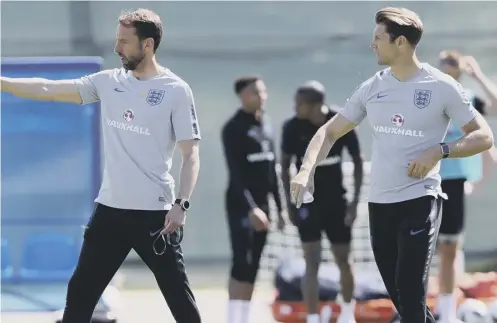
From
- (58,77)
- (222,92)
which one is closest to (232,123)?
(58,77)

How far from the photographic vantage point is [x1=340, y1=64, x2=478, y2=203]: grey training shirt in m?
5.54

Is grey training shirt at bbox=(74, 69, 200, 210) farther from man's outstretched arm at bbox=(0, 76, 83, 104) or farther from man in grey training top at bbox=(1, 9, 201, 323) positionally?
man's outstretched arm at bbox=(0, 76, 83, 104)

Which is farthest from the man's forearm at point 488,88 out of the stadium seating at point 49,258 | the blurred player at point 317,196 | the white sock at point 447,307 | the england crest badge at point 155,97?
the stadium seating at point 49,258

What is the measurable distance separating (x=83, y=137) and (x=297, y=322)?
2085 millimetres

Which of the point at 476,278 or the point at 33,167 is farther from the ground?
the point at 33,167

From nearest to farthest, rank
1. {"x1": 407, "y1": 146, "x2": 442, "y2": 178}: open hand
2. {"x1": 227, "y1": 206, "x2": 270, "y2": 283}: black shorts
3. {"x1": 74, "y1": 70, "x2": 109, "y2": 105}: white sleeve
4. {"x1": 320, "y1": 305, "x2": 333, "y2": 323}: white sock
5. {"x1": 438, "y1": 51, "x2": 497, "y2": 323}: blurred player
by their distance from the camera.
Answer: {"x1": 407, "y1": 146, "x2": 442, "y2": 178}: open hand < {"x1": 74, "y1": 70, "x2": 109, "y2": 105}: white sleeve < {"x1": 438, "y1": 51, "x2": 497, "y2": 323}: blurred player < {"x1": 227, "y1": 206, "x2": 270, "y2": 283}: black shorts < {"x1": 320, "y1": 305, "x2": 333, "y2": 323}: white sock

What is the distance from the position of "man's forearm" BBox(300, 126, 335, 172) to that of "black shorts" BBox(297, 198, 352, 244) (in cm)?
223

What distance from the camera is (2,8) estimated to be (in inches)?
427

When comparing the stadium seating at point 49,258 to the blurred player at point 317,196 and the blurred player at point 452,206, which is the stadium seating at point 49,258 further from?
the blurred player at point 452,206

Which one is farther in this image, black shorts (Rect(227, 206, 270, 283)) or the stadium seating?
the stadium seating

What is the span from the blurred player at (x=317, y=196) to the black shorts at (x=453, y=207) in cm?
59

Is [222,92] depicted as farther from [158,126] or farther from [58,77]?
[158,126]

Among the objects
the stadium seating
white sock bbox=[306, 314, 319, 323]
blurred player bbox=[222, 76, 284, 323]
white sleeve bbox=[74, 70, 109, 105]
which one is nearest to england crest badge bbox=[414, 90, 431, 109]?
white sleeve bbox=[74, 70, 109, 105]

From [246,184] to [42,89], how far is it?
2546 millimetres
